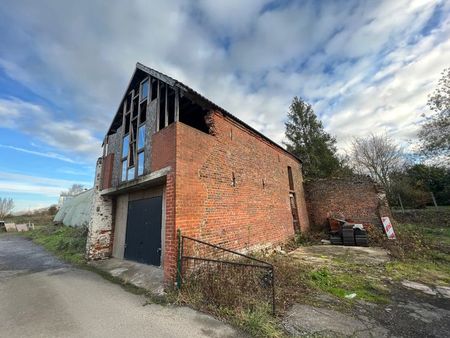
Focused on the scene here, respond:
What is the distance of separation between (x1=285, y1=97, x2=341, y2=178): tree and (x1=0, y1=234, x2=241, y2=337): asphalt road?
19.0 m

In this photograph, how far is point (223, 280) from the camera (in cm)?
451

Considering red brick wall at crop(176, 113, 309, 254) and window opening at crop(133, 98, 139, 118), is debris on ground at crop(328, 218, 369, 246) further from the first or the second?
window opening at crop(133, 98, 139, 118)

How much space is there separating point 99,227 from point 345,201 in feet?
45.1

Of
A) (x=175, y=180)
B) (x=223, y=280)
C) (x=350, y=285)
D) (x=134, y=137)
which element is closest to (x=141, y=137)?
(x=134, y=137)

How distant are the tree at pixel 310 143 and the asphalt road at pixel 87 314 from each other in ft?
62.3

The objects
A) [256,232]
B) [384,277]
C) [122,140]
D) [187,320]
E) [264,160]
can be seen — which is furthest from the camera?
[264,160]

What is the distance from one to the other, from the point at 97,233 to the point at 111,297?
4.87 metres

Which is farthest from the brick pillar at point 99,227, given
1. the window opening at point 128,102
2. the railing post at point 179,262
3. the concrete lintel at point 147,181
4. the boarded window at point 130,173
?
the railing post at point 179,262

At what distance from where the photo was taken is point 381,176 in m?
24.7

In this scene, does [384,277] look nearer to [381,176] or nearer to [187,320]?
[187,320]

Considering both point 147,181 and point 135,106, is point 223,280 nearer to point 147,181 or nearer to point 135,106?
point 147,181

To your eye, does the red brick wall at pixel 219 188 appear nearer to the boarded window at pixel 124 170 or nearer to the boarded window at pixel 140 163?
the boarded window at pixel 140 163

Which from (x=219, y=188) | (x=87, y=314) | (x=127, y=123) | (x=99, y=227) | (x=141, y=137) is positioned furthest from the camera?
(x=127, y=123)

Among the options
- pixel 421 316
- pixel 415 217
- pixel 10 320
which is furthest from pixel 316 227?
pixel 10 320
